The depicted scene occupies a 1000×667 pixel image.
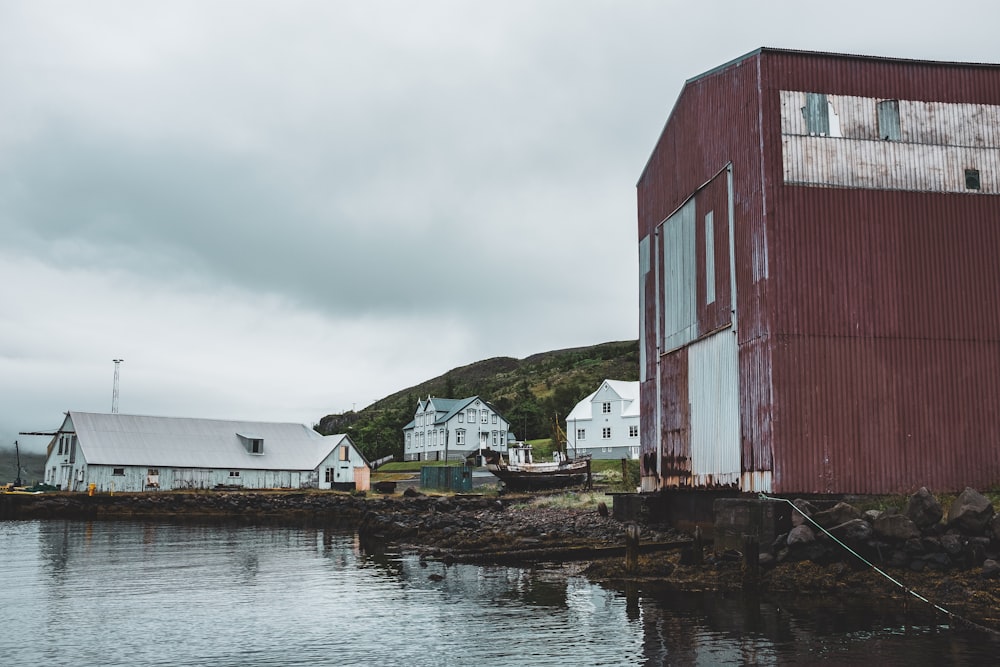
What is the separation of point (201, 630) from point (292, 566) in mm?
12399

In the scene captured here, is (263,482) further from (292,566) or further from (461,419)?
(292,566)

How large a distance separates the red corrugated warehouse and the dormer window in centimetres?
5800

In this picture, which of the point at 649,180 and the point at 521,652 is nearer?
the point at 521,652

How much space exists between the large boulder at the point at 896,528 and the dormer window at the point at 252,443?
64.3 metres

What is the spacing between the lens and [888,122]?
22281mm

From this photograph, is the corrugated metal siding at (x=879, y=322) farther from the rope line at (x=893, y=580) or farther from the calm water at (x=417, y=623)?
the calm water at (x=417, y=623)

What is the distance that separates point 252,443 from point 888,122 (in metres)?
63.1

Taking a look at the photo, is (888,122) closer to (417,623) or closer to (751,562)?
(751,562)

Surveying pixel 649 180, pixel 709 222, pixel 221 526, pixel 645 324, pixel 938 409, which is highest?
pixel 649 180

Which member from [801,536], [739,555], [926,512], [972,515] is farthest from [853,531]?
[739,555]

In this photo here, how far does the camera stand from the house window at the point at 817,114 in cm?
2194

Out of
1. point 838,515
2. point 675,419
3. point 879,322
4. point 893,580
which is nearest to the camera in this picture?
point 893,580

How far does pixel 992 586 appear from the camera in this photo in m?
16.1

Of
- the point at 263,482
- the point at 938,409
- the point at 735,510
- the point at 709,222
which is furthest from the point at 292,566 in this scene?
the point at 263,482
